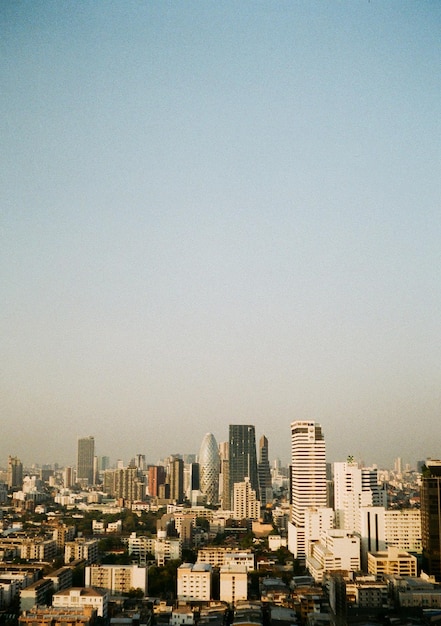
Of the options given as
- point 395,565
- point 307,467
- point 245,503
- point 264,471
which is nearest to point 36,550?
point 307,467

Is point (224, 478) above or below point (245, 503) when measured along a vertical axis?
above

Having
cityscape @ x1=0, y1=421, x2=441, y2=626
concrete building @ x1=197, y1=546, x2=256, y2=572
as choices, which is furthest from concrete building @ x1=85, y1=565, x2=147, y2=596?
concrete building @ x1=197, y1=546, x2=256, y2=572

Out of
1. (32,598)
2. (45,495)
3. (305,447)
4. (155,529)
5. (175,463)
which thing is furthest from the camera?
(175,463)

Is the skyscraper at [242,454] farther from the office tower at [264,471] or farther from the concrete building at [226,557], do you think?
the concrete building at [226,557]

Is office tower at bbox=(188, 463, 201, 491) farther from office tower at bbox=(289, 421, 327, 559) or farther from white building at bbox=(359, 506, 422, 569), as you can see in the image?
white building at bbox=(359, 506, 422, 569)

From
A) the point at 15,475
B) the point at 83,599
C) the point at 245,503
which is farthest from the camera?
the point at 245,503

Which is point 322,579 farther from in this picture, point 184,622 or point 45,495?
point 45,495

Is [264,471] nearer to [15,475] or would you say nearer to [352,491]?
[15,475]

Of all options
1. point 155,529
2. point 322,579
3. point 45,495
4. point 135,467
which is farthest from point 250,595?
point 135,467
